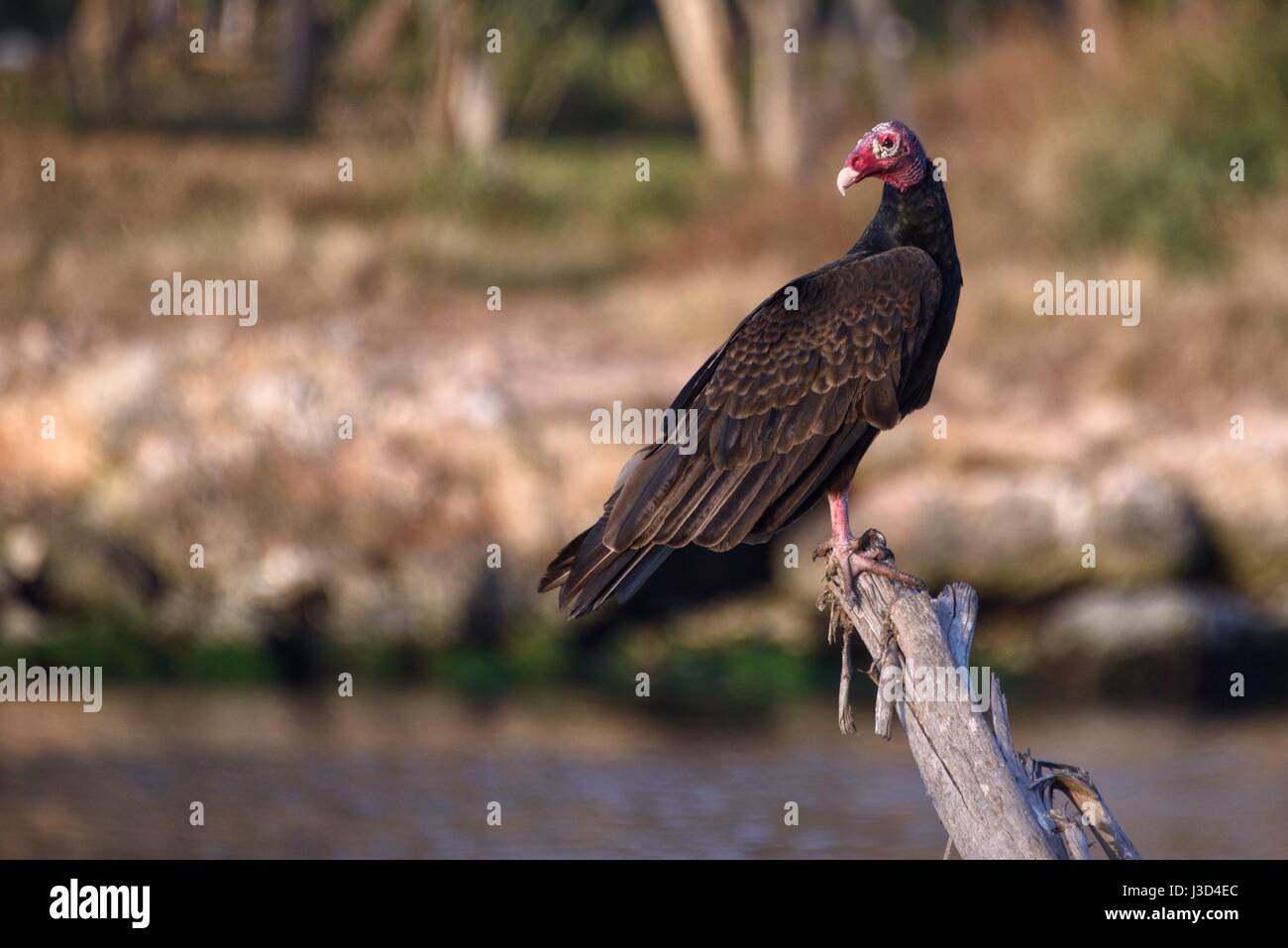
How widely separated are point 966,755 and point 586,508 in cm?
1031

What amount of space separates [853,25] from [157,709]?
2123 cm

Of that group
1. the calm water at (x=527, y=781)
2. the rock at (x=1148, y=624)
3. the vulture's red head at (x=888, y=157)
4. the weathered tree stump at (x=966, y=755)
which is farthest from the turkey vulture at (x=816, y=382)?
the rock at (x=1148, y=624)

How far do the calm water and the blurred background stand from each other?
0.13 feet

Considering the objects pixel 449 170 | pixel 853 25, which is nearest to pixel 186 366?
pixel 449 170

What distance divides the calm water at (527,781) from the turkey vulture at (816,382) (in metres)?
5.23

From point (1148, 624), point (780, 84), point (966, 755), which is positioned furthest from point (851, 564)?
point (780, 84)

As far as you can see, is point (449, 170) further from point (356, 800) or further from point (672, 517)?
point (672, 517)

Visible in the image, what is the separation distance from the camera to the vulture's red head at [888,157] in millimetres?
7121

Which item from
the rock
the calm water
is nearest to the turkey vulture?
the calm water

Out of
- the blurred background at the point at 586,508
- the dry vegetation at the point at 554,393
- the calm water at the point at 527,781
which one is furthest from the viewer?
the dry vegetation at the point at 554,393

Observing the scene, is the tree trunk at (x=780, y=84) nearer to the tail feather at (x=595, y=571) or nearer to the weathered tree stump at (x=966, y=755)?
the tail feather at (x=595, y=571)

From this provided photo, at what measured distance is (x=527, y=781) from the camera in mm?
13320

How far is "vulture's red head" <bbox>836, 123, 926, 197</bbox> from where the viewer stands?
7121 mm

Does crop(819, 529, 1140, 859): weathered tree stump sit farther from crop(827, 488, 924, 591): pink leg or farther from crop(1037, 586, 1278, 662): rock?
crop(1037, 586, 1278, 662): rock
